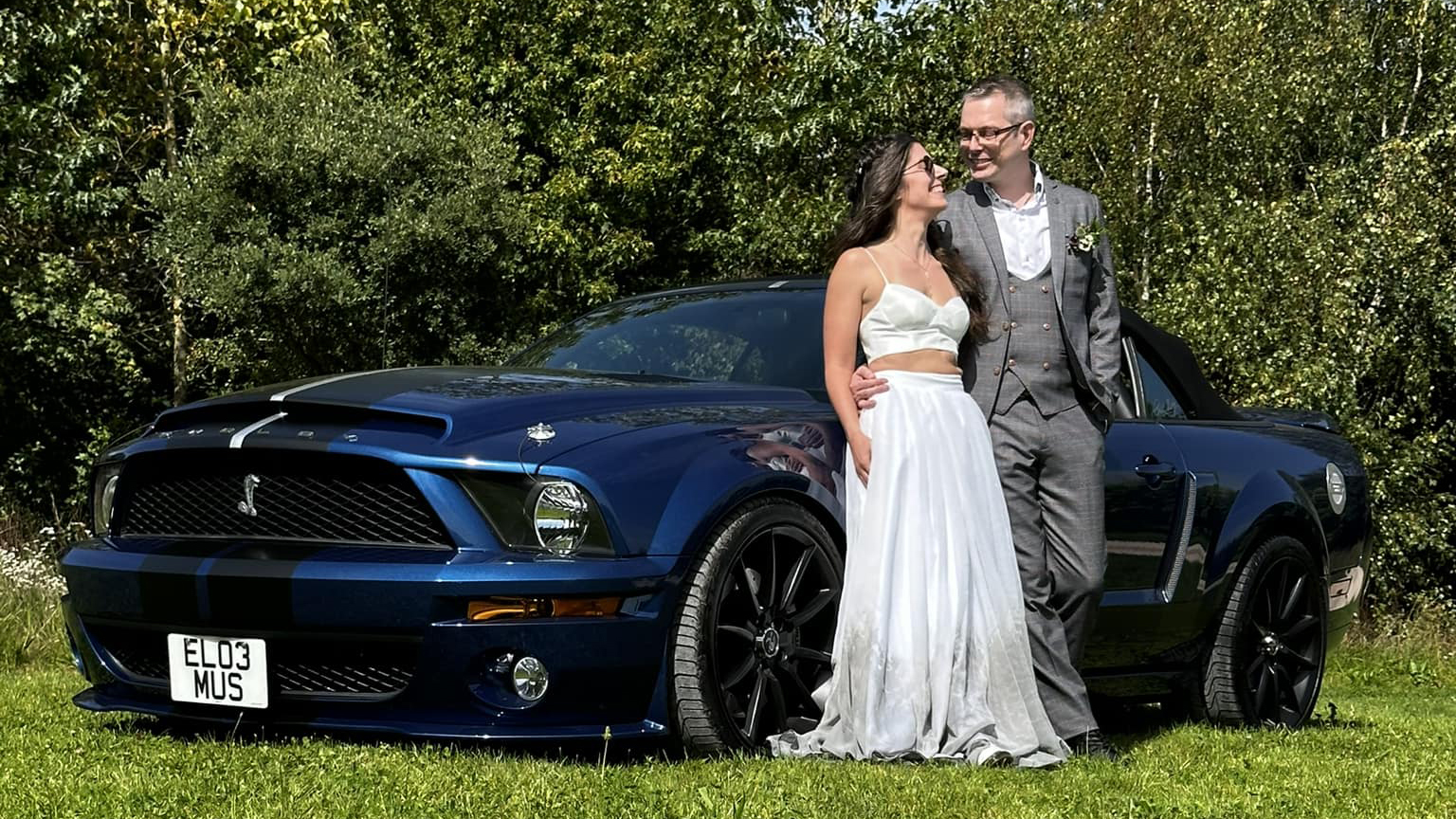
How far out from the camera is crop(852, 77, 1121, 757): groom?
517cm

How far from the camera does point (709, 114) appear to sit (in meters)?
28.1

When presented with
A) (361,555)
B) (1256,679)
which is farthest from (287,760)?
(1256,679)

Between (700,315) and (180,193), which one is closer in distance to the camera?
(700,315)

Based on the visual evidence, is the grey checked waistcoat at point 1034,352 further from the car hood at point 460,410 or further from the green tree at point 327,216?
the green tree at point 327,216

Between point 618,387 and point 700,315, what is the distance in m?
1.06

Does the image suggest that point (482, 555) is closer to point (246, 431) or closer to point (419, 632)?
point (419, 632)

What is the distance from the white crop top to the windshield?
0.32 m

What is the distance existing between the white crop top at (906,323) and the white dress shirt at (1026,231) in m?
0.30

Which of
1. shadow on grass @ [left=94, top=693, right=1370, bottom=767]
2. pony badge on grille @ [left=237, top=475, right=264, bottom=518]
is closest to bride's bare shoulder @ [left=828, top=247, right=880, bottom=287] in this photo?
shadow on grass @ [left=94, top=693, right=1370, bottom=767]

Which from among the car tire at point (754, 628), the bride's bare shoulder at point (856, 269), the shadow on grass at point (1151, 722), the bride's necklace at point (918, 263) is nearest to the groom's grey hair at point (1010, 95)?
the bride's necklace at point (918, 263)

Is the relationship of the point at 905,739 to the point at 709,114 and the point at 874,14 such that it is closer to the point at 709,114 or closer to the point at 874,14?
the point at 874,14

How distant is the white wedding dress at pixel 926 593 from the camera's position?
478 cm

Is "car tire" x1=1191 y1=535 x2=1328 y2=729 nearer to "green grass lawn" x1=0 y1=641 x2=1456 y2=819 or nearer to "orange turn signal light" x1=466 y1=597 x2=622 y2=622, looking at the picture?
"green grass lawn" x1=0 y1=641 x2=1456 y2=819

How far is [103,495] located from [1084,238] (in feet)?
10.0
